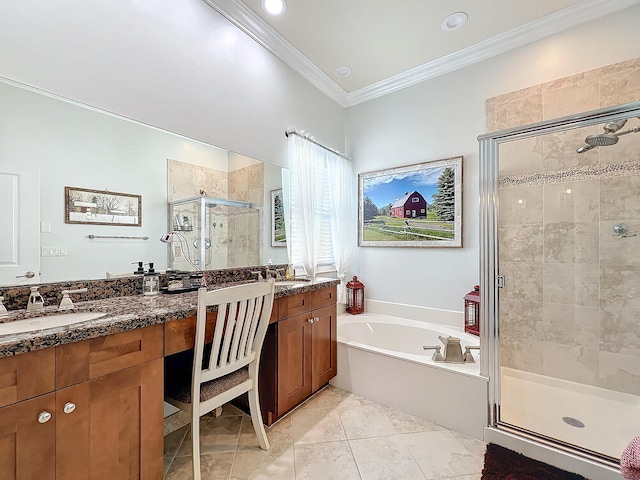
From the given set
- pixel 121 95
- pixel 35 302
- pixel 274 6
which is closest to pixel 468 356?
pixel 35 302

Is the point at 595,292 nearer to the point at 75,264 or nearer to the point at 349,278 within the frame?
the point at 349,278

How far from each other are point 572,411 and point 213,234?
2.65 m

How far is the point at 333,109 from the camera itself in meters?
3.23

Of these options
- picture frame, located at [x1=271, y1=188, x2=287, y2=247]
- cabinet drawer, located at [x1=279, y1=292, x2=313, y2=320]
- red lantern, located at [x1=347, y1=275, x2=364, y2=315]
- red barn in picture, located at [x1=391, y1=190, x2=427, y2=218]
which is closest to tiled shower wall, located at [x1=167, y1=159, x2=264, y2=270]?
picture frame, located at [x1=271, y1=188, x2=287, y2=247]

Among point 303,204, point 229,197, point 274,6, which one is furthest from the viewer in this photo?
point 303,204

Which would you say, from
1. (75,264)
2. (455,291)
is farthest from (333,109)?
(75,264)

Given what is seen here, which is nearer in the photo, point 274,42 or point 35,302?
point 35,302

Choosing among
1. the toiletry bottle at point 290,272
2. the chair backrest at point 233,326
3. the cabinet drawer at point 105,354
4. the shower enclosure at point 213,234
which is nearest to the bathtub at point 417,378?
the toiletry bottle at point 290,272

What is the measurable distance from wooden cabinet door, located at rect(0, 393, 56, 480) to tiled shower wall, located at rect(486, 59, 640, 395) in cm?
226

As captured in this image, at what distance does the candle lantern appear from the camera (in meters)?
2.46

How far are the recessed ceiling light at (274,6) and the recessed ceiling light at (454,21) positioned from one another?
→ 1.22 meters

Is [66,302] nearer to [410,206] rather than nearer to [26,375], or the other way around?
[26,375]

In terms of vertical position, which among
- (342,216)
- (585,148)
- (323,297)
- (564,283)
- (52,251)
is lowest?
(323,297)

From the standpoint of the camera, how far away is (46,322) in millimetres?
1123
